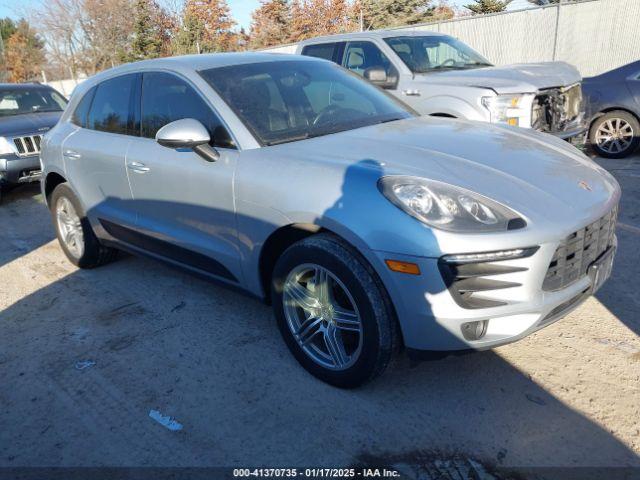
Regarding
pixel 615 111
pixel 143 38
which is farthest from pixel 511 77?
pixel 143 38

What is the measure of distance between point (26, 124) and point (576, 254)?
8483 mm

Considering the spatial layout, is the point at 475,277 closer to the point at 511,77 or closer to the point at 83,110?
the point at 83,110

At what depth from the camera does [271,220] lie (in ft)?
9.98

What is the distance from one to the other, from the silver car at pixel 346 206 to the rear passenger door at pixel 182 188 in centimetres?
1

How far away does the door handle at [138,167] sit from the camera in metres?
3.88

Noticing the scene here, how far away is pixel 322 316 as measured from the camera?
3.02 metres

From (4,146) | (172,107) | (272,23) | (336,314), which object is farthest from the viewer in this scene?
(272,23)

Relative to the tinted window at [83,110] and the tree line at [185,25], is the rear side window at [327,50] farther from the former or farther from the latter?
the tree line at [185,25]

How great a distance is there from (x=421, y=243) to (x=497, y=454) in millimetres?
1003

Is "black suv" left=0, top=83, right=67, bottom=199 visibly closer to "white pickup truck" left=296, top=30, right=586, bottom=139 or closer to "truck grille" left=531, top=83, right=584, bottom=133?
"white pickup truck" left=296, top=30, right=586, bottom=139

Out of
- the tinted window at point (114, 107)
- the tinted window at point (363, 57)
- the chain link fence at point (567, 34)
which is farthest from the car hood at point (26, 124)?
the chain link fence at point (567, 34)

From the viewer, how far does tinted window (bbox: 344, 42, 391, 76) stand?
24.2 feet

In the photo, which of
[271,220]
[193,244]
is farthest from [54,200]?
[271,220]

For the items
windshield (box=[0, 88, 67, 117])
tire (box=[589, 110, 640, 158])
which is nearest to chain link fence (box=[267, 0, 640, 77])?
tire (box=[589, 110, 640, 158])
